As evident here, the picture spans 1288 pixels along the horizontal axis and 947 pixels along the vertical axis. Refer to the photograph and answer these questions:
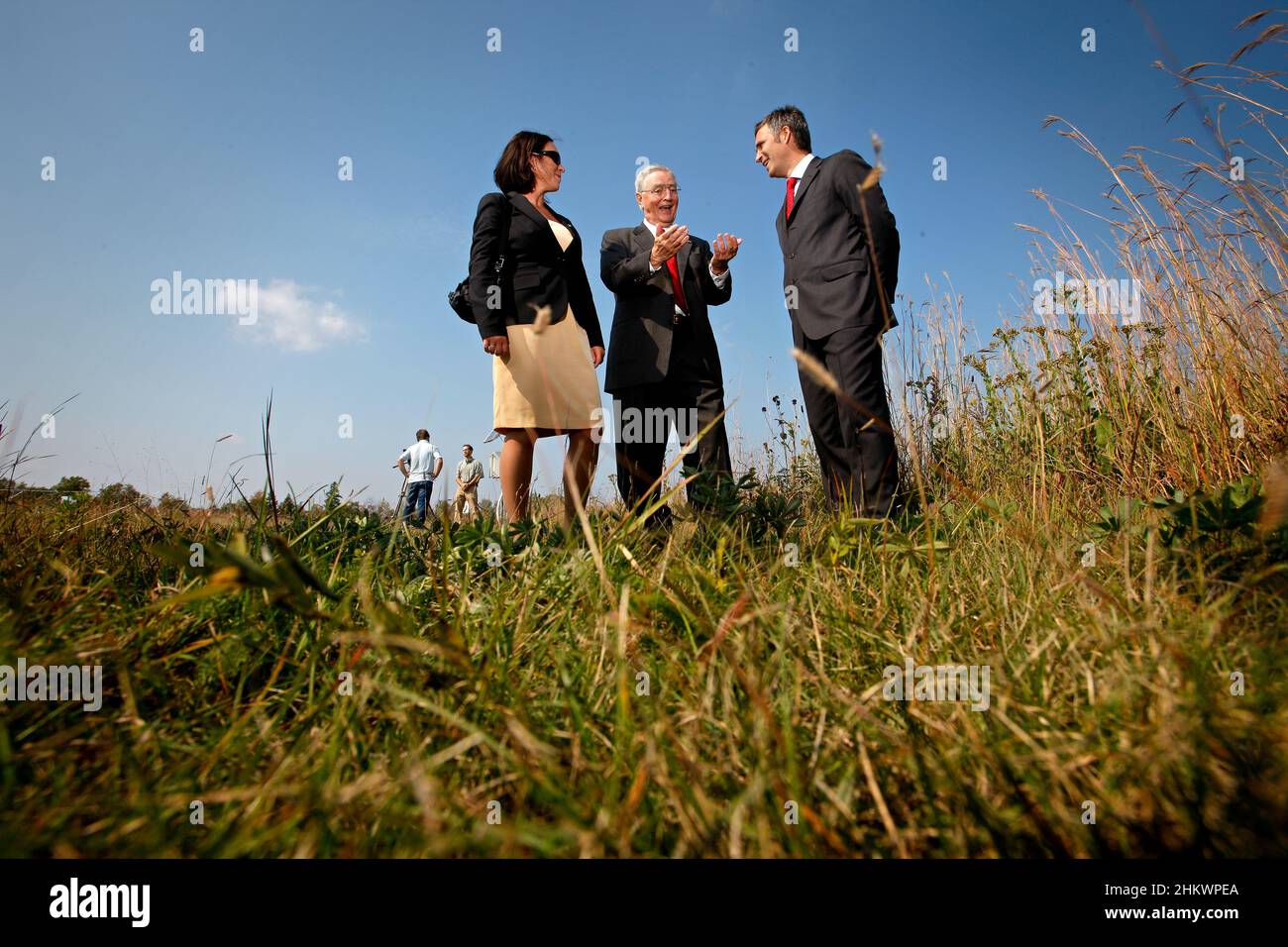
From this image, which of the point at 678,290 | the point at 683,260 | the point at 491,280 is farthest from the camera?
the point at 683,260

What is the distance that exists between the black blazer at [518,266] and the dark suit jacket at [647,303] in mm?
447

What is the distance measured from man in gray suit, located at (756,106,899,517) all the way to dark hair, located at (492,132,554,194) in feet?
4.47

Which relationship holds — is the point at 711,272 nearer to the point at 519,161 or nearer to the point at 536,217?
the point at 536,217

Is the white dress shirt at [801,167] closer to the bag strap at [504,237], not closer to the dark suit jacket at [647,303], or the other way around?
the dark suit jacket at [647,303]

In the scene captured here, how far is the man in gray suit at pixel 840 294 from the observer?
112 inches

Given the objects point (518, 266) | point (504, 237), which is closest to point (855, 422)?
point (518, 266)

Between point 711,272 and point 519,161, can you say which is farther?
point 711,272

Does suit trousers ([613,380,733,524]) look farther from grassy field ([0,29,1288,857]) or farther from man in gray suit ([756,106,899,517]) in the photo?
grassy field ([0,29,1288,857])

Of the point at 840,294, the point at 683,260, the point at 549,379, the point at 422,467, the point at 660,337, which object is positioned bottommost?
the point at 422,467

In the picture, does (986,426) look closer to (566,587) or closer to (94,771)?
(566,587)

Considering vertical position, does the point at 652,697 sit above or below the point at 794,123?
below

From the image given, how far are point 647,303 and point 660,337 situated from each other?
227 millimetres

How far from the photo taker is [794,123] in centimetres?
334
